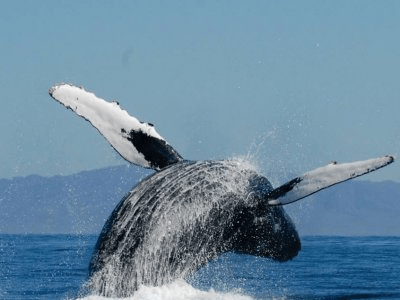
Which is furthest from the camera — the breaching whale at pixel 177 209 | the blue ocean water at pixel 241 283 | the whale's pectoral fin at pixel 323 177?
the blue ocean water at pixel 241 283

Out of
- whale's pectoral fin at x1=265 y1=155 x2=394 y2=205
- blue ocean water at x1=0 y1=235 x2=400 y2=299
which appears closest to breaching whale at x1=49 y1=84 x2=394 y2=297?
whale's pectoral fin at x1=265 y1=155 x2=394 y2=205

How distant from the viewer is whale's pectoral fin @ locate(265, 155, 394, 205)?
9867mm

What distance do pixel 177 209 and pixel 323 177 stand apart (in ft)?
5.51

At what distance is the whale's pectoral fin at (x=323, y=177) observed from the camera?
32.4 feet

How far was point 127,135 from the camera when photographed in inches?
439

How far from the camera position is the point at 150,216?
32.2 ft

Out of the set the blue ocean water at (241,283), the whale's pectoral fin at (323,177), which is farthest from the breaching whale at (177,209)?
the blue ocean water at (241,283)

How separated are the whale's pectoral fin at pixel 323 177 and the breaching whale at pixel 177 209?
0.04 ft

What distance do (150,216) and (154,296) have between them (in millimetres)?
910

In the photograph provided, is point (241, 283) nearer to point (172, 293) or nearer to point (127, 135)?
point (127, 135)

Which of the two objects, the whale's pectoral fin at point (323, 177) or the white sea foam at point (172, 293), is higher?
the whale's pectoral fin at point (323, 177)

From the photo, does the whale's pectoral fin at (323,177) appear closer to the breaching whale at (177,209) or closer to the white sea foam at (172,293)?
the breaching whale at (177,209)

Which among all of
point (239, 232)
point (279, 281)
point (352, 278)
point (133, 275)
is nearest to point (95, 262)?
point (133, 275)

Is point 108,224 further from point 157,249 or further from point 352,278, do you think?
point 352,278
